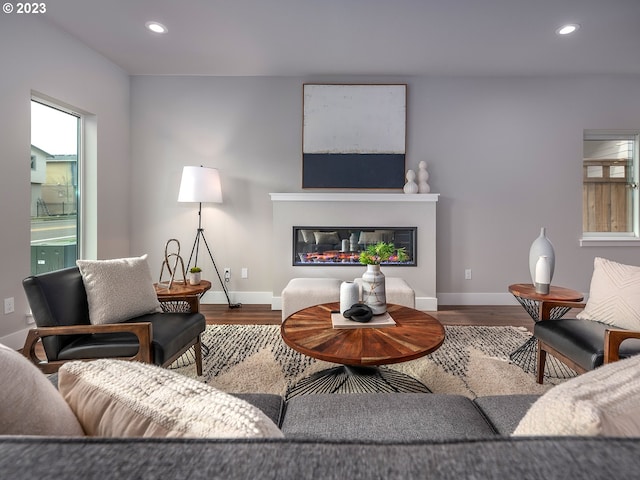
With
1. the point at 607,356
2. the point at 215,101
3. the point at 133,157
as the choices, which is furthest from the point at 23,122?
the point at 607,356

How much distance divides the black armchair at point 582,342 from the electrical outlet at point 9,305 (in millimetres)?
3848

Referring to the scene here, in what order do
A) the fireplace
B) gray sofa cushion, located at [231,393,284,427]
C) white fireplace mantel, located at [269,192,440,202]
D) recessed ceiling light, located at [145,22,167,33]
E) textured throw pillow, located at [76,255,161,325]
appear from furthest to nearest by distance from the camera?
the fireplace < white fireplace mantel, located at [269,192,440,202] < recessed ceiling light, located at [145,22,167,33] < textured throw pillow, located at [76,255,161,325] < gray sofa cushion, located at [231,393,284,427]

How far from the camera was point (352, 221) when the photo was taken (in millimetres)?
4012

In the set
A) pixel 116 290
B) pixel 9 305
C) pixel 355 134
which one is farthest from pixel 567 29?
pixel 9 305

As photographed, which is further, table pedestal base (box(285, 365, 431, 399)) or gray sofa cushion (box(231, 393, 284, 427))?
table pedestal base (box(285, 365, 431, 399))

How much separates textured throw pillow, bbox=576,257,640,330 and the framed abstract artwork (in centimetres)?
241

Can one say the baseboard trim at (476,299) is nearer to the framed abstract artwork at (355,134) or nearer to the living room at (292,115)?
the living room at (292,115)

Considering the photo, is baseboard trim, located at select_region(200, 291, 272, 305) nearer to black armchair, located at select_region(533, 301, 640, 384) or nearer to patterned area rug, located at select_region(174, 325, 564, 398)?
patterned area rug, located at select_region(174, 325, 564, 398)

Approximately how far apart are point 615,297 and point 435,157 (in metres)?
2.63

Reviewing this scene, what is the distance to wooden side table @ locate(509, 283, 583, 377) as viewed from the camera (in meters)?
2.25

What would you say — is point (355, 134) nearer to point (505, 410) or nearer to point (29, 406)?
point (505, 410)

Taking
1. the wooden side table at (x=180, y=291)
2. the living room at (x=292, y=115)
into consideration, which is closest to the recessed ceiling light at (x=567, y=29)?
the living room at (x=292, y=115)

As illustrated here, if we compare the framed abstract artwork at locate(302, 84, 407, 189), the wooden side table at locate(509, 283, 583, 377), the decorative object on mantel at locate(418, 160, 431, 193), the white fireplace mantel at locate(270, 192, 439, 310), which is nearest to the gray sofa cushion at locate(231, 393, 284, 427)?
the wooden side table at locate(509, 283, 583, 377)

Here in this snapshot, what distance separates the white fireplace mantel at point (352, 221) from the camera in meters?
3.96
